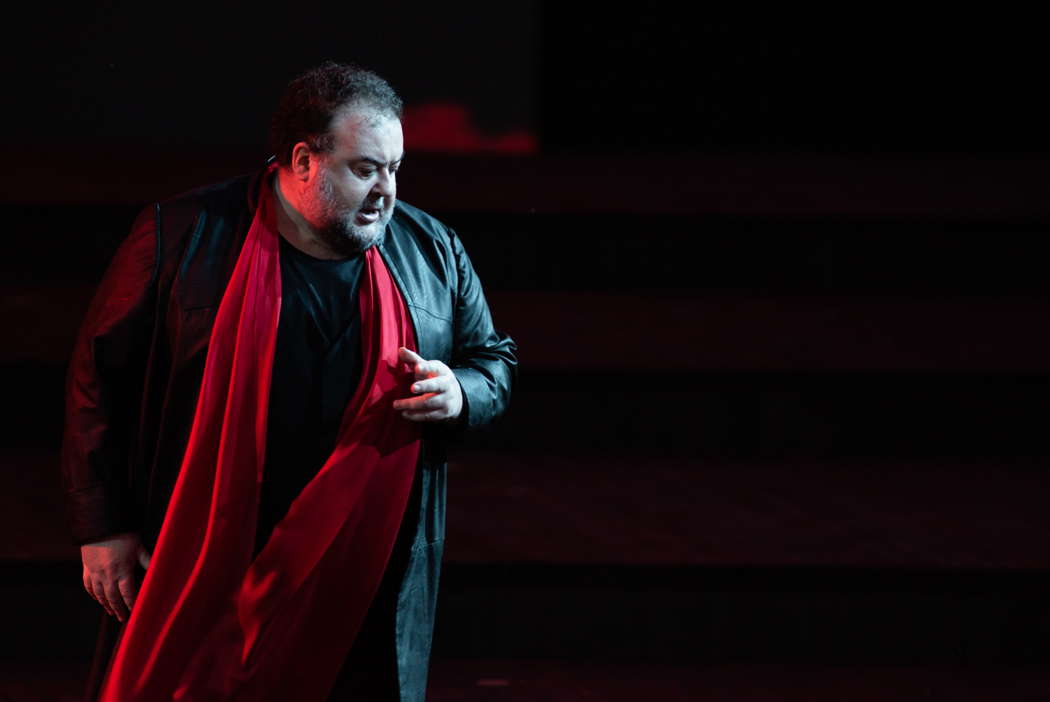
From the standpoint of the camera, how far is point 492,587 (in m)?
2.56

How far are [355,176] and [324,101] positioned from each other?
98 mm

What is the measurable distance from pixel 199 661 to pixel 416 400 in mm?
438

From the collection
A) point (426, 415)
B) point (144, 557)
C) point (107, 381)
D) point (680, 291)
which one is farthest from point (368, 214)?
point (680, 291)

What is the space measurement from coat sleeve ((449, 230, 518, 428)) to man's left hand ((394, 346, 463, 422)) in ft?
0.28

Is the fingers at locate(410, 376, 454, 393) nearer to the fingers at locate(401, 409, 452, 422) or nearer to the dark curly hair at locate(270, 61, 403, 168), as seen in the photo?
the fingers at locate(401, 409, 452, 422)

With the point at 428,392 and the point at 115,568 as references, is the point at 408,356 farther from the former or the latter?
the point at 115,568

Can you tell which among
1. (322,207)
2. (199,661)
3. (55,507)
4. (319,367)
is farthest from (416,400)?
(55,507)

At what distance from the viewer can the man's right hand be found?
1587 millimetres

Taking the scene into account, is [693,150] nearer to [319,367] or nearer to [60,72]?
[60,72]

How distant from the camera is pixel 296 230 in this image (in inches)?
63.2

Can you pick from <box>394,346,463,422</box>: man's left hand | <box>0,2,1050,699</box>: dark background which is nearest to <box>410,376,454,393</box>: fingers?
<box>394,346,463,422</box>: man's left hand

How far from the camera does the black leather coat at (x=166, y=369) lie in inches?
60.5

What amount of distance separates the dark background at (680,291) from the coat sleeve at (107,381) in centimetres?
104

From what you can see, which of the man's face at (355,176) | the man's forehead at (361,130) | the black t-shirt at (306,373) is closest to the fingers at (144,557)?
the black t-shirt at (306,373)
